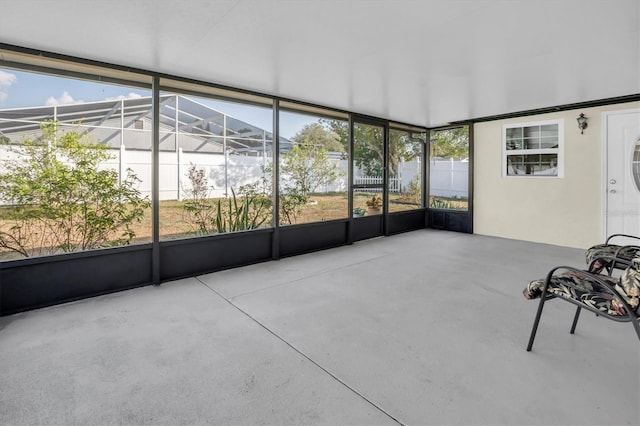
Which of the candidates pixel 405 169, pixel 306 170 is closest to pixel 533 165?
pixel 405 169

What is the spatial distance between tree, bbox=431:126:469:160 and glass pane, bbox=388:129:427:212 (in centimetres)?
29

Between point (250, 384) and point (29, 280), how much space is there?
2.63m

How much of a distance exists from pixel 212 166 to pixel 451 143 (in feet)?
17.9

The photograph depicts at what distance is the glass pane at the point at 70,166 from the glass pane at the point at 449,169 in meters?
6.18

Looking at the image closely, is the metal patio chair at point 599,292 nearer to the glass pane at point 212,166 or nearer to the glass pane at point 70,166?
the glass pane at point 212,166

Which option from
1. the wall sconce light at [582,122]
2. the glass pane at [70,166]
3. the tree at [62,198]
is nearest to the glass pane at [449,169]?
the wall sconce light at [582,122]

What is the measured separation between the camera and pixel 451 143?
25.3 ft

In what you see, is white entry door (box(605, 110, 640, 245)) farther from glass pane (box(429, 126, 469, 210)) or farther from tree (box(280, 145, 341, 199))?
tree (box(280, 145, 341, 199))

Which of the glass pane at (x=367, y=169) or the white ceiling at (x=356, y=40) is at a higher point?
the white ceiling at (x=356, y=40)

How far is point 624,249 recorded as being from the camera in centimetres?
320

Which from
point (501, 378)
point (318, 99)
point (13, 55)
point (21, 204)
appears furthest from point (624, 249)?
point (13, 55)

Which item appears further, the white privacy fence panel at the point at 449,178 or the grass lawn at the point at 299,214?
the white privacy fence panel at the point at 449,178

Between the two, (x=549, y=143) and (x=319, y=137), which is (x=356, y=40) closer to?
(x=319, y=137)

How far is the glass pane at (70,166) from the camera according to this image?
10.6 feet
